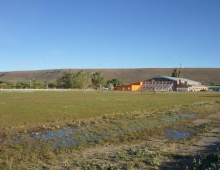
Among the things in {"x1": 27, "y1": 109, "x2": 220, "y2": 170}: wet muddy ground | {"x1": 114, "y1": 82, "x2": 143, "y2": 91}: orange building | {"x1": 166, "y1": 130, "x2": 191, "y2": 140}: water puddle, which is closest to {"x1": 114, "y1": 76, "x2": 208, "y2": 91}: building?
Result: {"x1": 114, "y1": 82, "x2": 143, "y2": 91}: orange building

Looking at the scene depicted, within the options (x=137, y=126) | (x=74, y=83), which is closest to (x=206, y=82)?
(x=74, y=83)

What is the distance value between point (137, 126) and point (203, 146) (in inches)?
258

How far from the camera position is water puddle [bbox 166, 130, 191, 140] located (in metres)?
14.0

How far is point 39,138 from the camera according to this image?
45.3ft

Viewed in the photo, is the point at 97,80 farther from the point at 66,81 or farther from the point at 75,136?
the point at 75,136

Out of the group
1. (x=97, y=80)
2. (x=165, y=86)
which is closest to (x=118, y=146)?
(x=165, y=86)

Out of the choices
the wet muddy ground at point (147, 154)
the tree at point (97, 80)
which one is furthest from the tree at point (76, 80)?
the wet muddy ground at point (147, 154)

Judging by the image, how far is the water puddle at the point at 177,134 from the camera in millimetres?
14016

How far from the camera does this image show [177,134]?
1498cm

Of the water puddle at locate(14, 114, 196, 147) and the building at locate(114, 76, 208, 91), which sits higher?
the building at locate(114, 76, 208, 91)

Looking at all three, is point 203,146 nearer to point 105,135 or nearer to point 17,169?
point 105,135

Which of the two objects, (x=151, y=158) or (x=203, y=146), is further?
(x=203, y=146)

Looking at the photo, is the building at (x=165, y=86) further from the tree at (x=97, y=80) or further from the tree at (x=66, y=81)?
the tree at (x=66, y=81)

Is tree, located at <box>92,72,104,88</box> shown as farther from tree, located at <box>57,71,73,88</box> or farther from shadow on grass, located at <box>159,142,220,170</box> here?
shadow on grass, located at <box>159,142,220,170</box>
